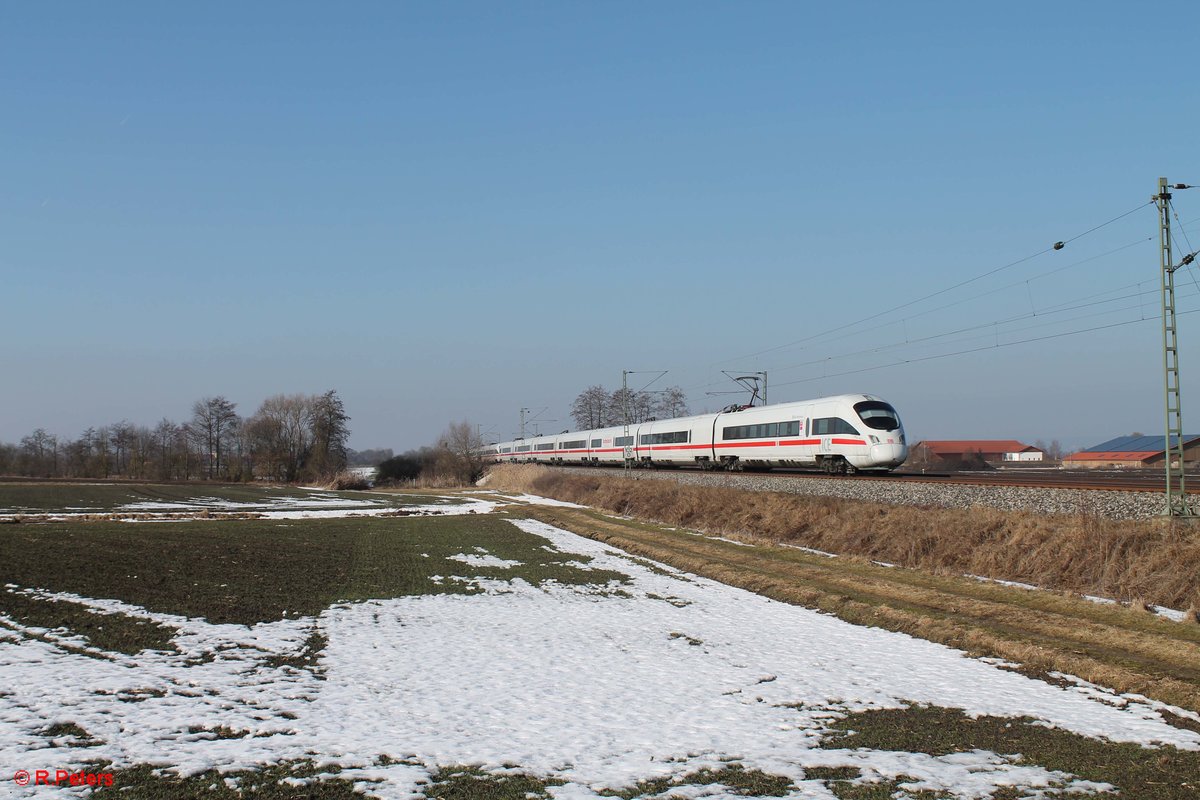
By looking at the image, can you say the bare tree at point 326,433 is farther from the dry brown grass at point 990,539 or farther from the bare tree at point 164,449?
the dry brown grass at point 990,539

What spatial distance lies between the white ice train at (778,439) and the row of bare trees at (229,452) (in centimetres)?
4879

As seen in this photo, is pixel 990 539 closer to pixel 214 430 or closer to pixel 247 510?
pixel 247 510

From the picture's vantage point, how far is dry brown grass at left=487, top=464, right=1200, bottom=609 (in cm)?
1642

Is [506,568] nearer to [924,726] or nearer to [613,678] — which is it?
[613,678]

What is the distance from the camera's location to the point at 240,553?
2177 centimetres

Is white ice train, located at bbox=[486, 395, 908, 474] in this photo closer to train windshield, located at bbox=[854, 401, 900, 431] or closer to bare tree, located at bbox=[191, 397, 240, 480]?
train windshield, located at bbox=[854, 401, 900, 431]

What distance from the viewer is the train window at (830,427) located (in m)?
36.6

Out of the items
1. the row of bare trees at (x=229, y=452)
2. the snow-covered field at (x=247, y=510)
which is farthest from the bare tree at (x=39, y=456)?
the snow-covered field at (x=247, y=510)

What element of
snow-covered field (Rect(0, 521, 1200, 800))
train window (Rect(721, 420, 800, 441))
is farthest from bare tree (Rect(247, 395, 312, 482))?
snow-covered field (Rect(0, 521, 1200, 800))

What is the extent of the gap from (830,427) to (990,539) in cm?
1712

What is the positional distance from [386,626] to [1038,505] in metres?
16.7

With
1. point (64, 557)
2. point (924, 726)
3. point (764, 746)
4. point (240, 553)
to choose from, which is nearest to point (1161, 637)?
point (924, 726)

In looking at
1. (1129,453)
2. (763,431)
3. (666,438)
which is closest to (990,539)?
(763,431)

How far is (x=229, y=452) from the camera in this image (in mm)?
117000
